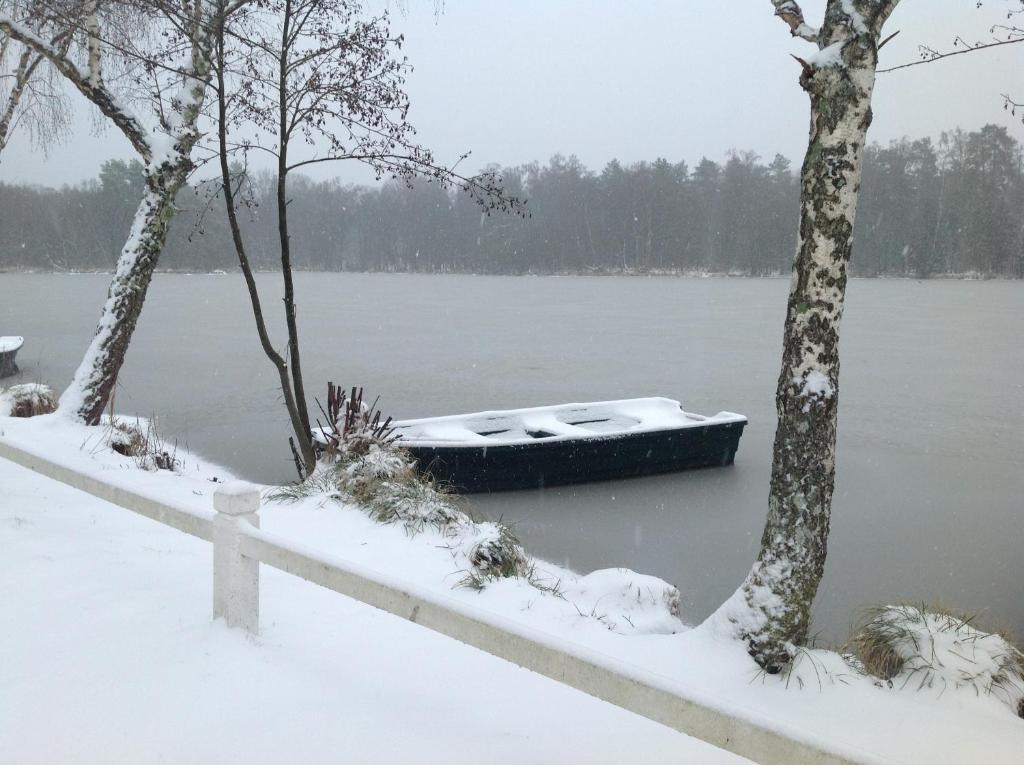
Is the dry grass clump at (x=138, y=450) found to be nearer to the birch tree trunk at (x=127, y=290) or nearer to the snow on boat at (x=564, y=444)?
the birch tree trunk at (x=127, y=290)

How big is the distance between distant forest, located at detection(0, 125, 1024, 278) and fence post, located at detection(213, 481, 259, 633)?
67323mm

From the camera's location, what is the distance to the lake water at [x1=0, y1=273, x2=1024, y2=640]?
8.55m

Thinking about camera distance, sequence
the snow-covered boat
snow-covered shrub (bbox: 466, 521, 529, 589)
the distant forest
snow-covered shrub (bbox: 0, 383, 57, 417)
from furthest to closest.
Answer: the distant forest, the snow-covered boat, snow-covered shrub (bbox: 0, 383, 57, 417), snow-covered shrub (bbox: 466, 521, 529, 589)

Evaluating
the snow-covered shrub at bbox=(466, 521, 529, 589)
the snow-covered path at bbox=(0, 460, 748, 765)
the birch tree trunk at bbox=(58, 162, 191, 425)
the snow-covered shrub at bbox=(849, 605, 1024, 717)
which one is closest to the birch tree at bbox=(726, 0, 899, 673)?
the snow-covered shrub at bbox=(849, 605, 1024, 717)

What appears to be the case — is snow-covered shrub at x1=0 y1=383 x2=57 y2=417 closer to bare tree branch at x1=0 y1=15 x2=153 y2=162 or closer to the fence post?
bare tree branch at x1=0 y1=15 x2=153 y2=162

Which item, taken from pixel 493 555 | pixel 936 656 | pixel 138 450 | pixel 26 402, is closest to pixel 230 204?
pixel 138 450

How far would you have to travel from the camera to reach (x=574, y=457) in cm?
1065

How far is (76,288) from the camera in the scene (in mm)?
60531

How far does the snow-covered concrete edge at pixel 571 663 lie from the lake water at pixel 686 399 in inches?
189

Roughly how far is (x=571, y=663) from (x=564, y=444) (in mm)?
8163

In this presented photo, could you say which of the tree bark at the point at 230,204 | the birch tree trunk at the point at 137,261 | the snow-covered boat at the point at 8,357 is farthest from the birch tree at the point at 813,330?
the snow-covered boat at the point at 8,357

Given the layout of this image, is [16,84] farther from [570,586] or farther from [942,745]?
[942,745]

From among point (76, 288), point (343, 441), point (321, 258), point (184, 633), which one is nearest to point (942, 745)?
point (184, 633)

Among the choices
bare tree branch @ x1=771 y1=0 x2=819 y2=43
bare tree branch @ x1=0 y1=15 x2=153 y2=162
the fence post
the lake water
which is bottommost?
Answer: the lake water
